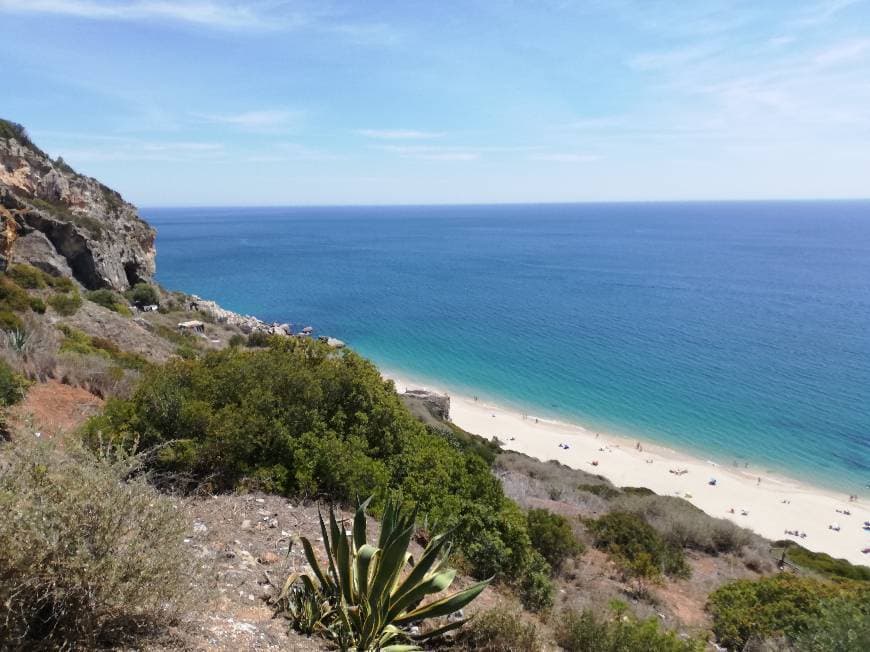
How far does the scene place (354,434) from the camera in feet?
27.6

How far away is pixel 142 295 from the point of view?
36.3m

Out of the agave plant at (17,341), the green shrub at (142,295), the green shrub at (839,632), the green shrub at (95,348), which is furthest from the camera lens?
the green shrub at (142,295)

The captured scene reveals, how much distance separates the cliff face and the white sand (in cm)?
2408

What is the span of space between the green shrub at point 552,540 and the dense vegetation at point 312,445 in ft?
4.06

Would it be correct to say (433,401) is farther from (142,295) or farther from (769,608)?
(769,608)

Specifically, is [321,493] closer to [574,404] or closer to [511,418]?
[511,418]

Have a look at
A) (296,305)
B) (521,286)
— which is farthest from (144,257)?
(521,286)

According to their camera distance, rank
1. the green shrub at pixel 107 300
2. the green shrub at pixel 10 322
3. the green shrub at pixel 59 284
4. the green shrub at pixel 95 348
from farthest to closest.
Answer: the green shrub at pixel 107 300 → the green shrub at pixel 59 284 → the green shrub at pixel 95 348 → the green shrub at pixel 10 322

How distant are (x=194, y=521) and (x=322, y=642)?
8.44 ft

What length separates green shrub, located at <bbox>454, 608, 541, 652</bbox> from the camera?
193 inches

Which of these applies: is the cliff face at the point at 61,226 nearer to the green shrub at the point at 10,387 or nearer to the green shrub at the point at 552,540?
the green shrub at the point at 10,387

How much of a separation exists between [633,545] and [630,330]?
47.7m

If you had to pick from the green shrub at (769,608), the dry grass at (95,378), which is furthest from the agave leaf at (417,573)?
the dry grass at (95,378)

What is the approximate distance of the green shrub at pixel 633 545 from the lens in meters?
10.1
